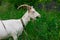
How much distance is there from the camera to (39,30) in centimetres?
809

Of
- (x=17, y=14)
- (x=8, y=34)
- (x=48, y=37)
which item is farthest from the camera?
(x=17, y=14)

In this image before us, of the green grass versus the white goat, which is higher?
the white goat

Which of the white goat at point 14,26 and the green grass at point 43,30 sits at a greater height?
the white goat at point 14,26

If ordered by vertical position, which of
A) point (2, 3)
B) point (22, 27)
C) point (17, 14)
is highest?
point (22, 27)

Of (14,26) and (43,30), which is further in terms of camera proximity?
(43,30)

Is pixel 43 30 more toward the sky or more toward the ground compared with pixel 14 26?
more toward the ground

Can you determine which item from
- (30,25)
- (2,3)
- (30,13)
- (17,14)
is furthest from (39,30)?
(2,3)

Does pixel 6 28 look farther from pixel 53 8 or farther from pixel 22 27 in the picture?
pixel 53 8

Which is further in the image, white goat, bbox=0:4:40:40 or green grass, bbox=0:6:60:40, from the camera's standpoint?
green grass, bbox=0:6:60:40

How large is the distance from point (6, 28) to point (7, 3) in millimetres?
5102

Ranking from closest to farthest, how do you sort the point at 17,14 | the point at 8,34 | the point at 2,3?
1. the point at 8,34
2. the point at 17,14
3. the point at 2,3

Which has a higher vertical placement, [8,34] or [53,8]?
[8,34]

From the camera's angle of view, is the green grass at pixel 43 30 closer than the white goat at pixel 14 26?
No

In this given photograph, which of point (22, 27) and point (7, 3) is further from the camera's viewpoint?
point (7, 3)
